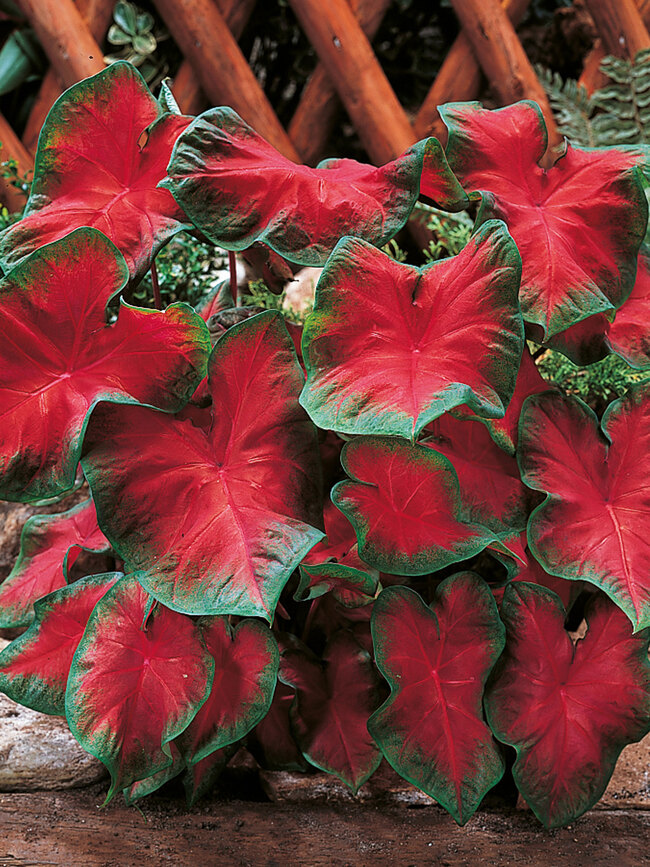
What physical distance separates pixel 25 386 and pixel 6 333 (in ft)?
0.18

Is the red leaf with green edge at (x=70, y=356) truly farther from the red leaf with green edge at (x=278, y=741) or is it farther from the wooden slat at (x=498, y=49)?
the wooden slat at (x=498, y=49)

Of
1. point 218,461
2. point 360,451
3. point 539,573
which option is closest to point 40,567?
point 218,461

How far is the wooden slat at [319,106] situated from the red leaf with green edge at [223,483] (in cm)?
164

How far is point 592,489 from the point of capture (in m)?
0.91

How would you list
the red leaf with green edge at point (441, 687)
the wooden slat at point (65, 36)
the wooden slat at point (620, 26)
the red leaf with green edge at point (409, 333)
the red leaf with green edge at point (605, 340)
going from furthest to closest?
the wooden slat at point (620, 26) → the wooden slat at point (65, 36) → the red leaf with green edge at point (605, 340) → the red leaf with green edge at point (441, 687) → the red leaf with green edge at point (409, 333)

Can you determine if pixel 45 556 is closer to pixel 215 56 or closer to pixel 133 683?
pixel 133 683

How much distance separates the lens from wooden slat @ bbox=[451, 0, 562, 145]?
6.99ft

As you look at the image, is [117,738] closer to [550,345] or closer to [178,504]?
[178,504]

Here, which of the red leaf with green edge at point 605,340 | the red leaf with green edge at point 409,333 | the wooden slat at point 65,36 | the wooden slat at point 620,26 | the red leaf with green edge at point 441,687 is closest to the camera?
the red leaf with green edge at point 409,333

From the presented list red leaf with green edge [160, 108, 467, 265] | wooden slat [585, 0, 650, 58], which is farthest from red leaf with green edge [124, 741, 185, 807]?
wooden slat [585, 0, 650, 58]

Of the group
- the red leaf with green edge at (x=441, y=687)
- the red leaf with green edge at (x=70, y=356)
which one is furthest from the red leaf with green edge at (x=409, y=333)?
the red leaf with green edge at (x=441, y=687)

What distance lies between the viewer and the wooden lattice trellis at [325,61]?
2105 millimetres

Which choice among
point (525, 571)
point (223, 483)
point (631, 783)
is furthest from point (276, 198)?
point (631, 783)

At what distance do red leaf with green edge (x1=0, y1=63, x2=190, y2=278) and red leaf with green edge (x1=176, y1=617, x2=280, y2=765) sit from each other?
47 cm
